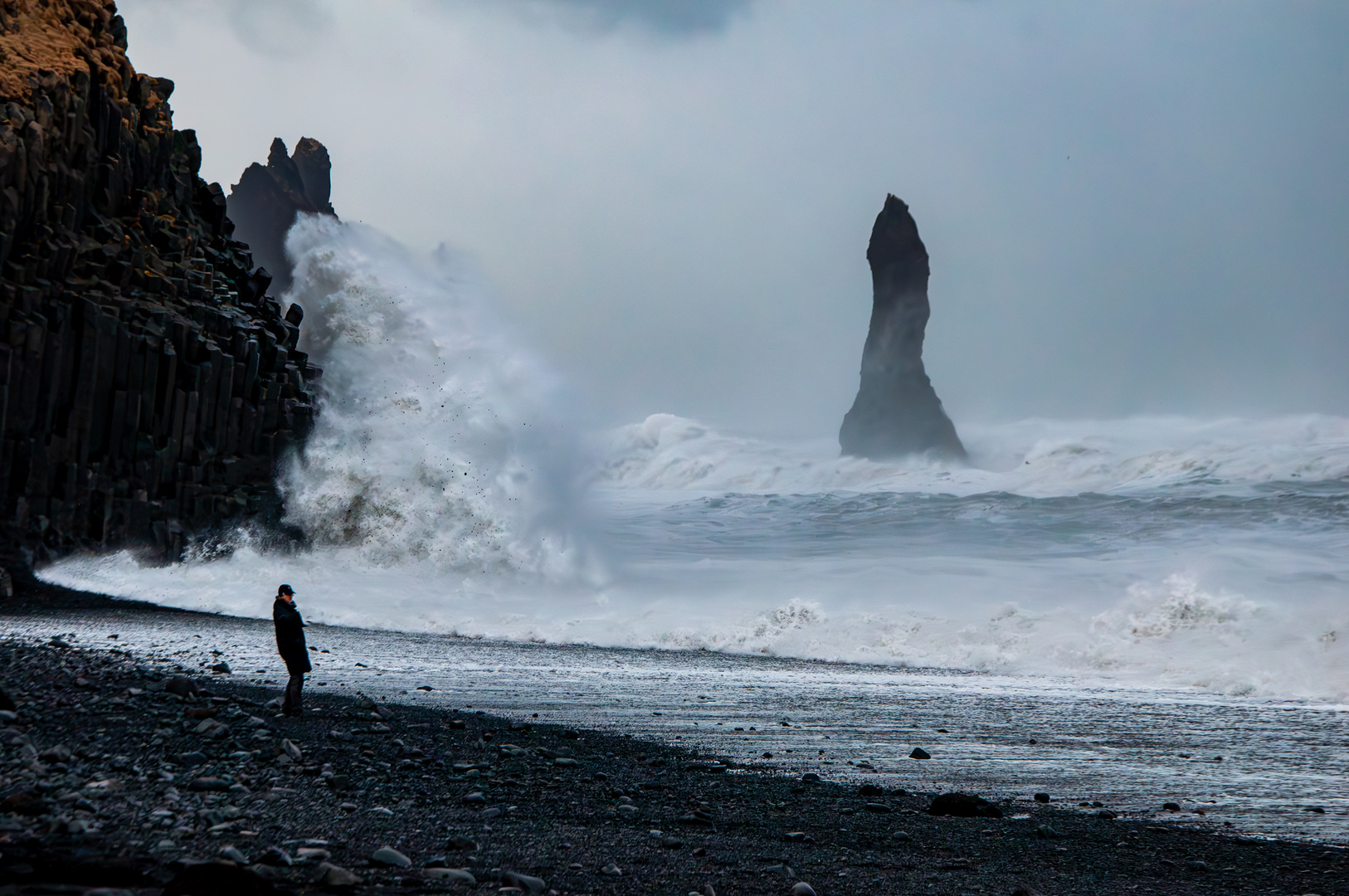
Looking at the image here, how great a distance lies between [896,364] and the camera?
57688 mm

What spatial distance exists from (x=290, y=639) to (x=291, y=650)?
0.12m

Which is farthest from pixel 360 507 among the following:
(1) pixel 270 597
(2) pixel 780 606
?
Result: (2) pixel 780 606

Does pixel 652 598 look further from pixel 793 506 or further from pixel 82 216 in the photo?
pixel 793 506

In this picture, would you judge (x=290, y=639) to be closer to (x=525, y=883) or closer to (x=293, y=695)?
(x=293, y=695)

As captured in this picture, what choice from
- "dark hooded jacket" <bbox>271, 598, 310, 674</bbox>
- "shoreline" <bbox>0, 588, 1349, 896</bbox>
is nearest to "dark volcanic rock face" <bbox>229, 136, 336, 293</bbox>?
"dark hooded jacket" <bbox>271, 598, 310, 674</bbox>

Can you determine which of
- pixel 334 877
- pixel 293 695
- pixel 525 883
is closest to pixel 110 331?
pixel 293 695

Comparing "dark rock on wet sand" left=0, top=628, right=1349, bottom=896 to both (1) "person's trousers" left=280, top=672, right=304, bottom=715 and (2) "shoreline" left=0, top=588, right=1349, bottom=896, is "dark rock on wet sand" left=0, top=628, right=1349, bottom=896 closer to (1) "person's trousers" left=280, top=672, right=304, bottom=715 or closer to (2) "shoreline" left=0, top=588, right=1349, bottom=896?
(2) "shoreline" left=0, top=588, right=1349, bottom=896

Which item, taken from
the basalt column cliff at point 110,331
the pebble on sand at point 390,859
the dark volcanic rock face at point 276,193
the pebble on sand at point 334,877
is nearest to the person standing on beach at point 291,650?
the pebble on sand at point 390,859

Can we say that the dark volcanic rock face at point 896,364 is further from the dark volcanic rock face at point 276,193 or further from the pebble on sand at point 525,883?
Answer: the pebble on sand at point 525,883

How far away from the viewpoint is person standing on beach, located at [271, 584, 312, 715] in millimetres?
8391

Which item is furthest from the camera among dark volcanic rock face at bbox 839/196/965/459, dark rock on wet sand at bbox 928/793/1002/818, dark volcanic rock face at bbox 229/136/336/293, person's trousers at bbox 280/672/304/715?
dark volcanic rock face at bbox 229/136/336/293

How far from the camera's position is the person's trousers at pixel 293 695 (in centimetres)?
837

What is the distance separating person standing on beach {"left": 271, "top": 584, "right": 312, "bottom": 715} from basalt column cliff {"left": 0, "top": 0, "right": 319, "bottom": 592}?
14.1 m

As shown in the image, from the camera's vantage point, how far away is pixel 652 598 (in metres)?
25.5
